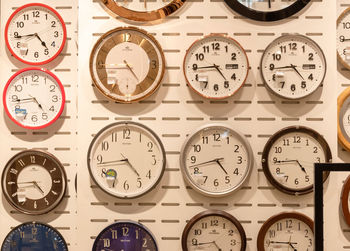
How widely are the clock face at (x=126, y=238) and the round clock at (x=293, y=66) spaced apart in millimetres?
1311

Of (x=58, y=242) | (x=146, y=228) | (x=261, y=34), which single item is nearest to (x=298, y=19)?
(x=261, y=34)

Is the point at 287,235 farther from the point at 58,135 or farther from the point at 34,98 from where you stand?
the point at 34,98

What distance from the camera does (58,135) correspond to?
3.48 meters

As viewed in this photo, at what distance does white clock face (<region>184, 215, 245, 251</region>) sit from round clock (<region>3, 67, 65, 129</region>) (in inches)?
54.1

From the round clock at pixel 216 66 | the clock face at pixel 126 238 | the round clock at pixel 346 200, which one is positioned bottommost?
the clock face at pixel 126 238

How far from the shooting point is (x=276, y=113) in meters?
3.02

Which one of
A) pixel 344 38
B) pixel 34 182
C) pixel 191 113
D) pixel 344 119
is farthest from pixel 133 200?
pixel 344 38

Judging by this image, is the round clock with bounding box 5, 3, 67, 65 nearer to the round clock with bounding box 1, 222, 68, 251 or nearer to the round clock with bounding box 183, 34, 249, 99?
the round clock with bounding box 183, 34, 249, 99

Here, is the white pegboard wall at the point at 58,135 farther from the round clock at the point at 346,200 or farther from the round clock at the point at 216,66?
the round clock at the point at 346,200

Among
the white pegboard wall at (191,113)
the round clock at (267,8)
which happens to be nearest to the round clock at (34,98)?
the white pegboard wall at (191,113)

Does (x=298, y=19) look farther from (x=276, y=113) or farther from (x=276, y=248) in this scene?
(x=276, y=248)

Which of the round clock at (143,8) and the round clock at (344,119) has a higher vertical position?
the round clock at (143,8)

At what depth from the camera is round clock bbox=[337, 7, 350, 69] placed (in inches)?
131

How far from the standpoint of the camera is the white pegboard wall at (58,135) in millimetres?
3463
